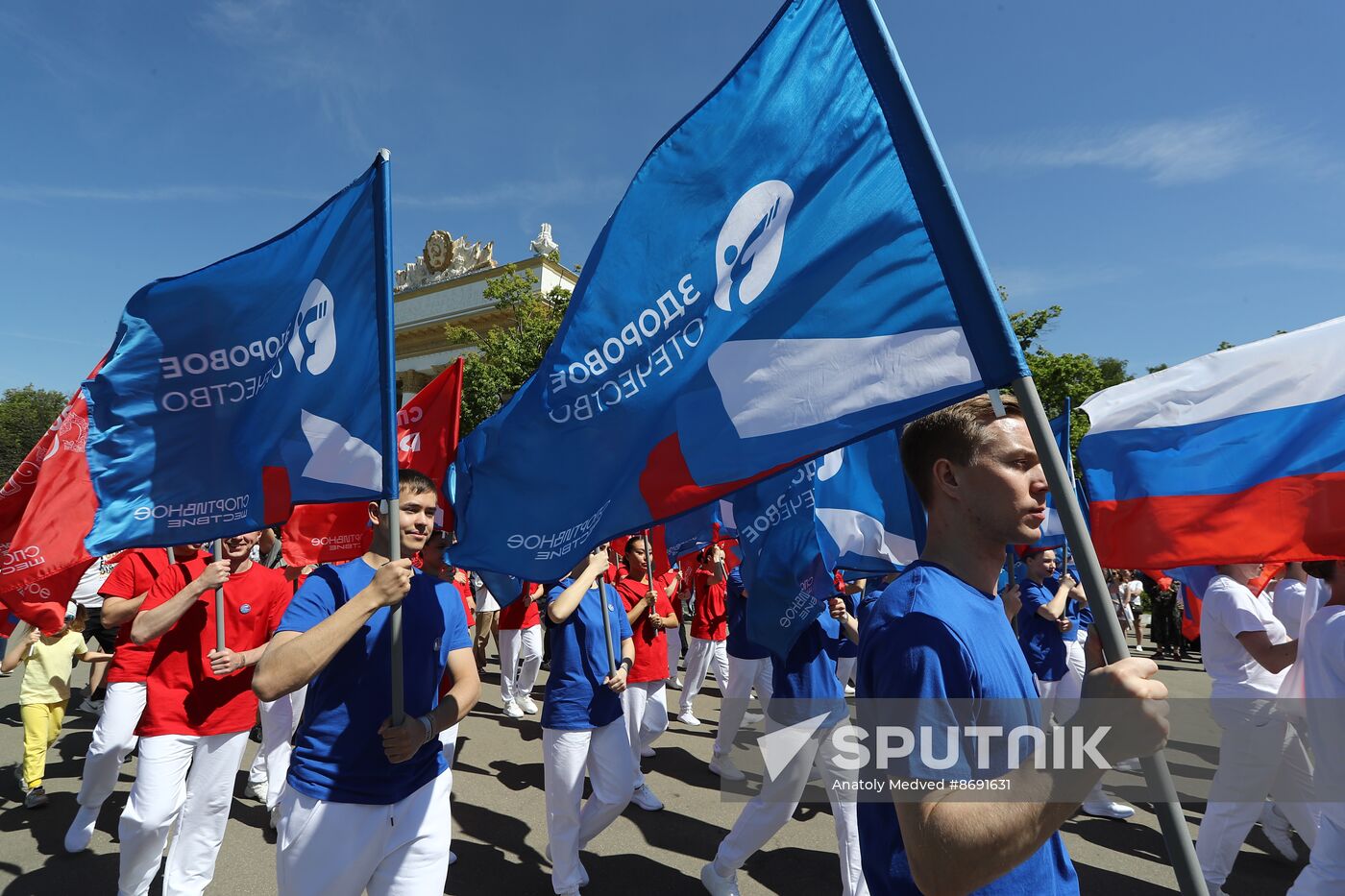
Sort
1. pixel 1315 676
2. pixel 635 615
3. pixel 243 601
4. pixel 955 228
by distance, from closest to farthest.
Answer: pixel 955 228
pixel 1315 676
pixel 243 601
pixel 635 615

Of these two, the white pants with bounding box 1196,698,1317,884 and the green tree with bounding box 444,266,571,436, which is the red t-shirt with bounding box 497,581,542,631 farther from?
the green tree with bounding box 444,266,571,436

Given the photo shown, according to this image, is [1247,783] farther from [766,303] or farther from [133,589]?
[133,589]

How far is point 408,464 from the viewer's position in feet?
17.7

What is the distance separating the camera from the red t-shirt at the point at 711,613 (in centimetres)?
991

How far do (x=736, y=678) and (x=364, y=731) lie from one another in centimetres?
497

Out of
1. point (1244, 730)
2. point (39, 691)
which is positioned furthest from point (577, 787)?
point (39, 691)

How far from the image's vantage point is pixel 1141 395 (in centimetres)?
343

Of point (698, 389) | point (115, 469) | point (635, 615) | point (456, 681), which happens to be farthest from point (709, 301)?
point (635, 615)

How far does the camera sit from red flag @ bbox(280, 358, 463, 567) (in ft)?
16.3

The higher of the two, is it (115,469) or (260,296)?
(260,296)

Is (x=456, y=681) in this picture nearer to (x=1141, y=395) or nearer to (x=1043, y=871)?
(x=1043, y=871)

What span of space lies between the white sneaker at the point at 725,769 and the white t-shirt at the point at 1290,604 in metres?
4.38

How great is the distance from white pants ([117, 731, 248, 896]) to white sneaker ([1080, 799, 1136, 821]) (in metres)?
6.04

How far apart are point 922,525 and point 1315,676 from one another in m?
1.94
